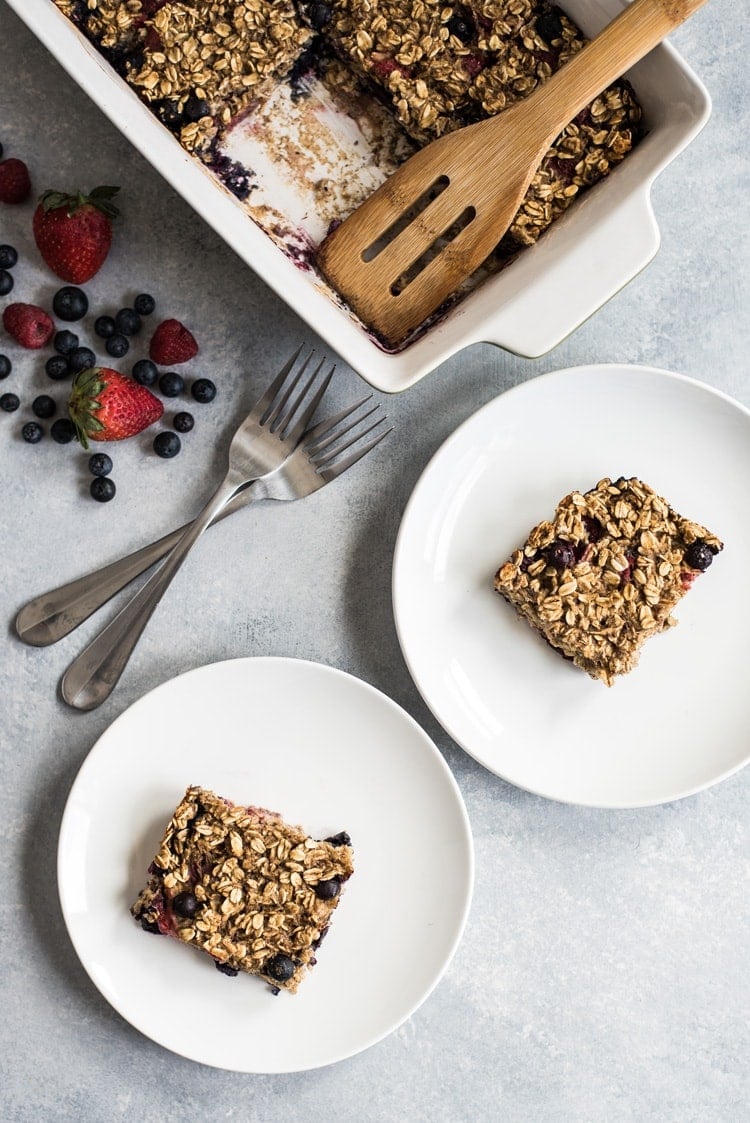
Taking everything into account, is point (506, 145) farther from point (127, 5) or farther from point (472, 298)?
point (127, 5)

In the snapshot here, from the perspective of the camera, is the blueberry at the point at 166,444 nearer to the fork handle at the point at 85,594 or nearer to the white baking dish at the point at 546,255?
the fork handle at the point at 85,594

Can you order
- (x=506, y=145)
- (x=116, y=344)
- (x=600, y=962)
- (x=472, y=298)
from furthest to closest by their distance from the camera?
(x=600, y=962)
(x=116, y=344)
(x=472, y=298)
(x=506, y=145)

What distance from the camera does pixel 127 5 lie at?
5.93 ft

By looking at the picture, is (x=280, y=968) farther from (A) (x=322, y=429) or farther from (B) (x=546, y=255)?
(B) (x=546, y=255)

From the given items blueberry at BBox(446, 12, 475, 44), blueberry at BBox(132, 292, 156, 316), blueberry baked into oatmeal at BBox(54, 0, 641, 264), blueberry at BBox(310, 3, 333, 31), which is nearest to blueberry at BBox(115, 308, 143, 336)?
blueberry at BBox(132, 292, 156, 316)

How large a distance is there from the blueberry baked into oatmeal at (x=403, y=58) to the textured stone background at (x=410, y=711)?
27 centimetres

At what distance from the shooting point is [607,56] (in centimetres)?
168

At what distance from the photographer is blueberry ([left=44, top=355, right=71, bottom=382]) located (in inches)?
79.9

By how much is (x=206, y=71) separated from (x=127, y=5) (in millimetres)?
178

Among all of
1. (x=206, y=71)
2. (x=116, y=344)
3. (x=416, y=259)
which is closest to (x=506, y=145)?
(x=416, y=259)

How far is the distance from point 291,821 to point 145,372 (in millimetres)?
995

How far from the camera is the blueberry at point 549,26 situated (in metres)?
1.81

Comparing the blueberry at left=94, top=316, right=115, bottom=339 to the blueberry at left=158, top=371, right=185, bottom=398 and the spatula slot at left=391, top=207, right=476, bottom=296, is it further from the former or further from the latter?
the spatula slot at left=391, top=207, right=476, bottom=296

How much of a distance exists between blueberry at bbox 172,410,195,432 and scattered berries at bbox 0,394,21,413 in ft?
1.09
